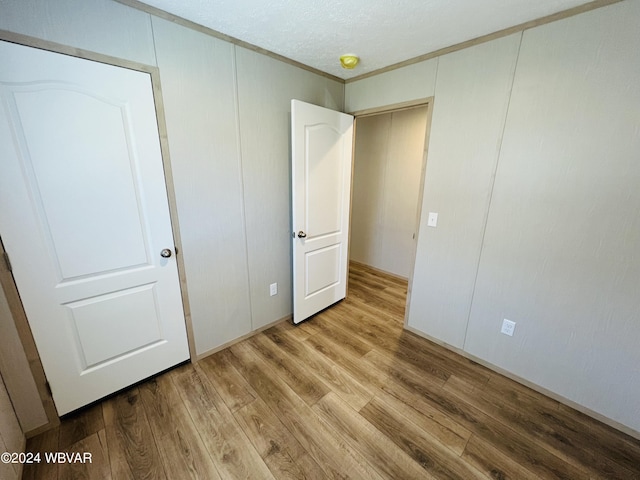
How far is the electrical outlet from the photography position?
1.80 meters

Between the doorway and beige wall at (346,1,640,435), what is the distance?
4.17ft

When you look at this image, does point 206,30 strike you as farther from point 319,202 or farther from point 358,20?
point 319,202

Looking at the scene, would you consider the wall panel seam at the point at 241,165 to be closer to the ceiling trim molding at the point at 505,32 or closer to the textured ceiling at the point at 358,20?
the textured ceiling at the point at 358,20

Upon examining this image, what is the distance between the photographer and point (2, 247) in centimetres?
119

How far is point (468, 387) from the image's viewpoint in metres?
1.78

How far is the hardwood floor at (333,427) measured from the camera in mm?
1272

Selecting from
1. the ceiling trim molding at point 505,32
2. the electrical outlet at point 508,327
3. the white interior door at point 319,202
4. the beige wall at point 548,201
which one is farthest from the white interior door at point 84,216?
the electrical outlet at point 508,327

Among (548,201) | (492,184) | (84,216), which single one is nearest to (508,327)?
(548,201)

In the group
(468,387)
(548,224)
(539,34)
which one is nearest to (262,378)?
(468,387)

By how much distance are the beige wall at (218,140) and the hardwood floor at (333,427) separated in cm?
44

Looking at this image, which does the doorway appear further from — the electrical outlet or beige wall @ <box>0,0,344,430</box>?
the electrical outlet

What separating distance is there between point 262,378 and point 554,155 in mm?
2383

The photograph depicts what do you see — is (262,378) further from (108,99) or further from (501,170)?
(501,170)

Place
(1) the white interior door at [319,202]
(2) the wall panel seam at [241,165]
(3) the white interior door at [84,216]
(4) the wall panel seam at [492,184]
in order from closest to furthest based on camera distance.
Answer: (3) the white interior door at [84,216], (4) the wall panel seam at [492,184], (2) the wall panel seam at [241,165], (1) the white interior door at [319,202]
